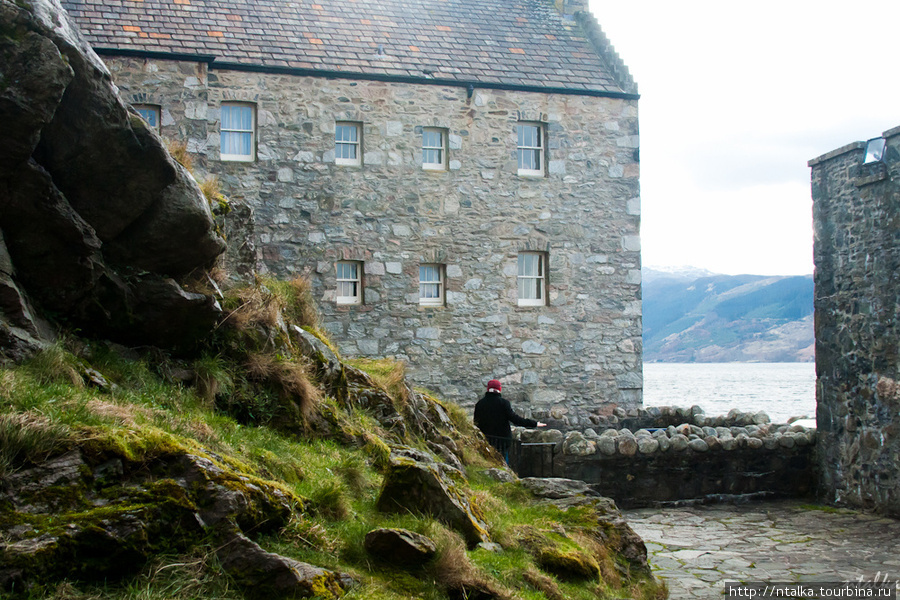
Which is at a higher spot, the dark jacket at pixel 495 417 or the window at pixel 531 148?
the window at pixel 531 148

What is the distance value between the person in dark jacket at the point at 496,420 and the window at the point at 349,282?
642cm

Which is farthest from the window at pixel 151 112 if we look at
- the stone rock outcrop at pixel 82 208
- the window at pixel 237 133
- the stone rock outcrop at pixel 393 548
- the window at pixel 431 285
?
the stone rock outcrop at pixel 393 548

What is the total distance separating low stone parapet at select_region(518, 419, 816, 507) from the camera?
13.0m

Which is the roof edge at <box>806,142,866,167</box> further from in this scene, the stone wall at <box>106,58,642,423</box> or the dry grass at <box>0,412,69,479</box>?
the dry grass at <box>0,412,69,479</box>

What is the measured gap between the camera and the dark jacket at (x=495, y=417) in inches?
468

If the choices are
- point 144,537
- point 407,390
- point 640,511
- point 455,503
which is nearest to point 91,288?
point 144,537

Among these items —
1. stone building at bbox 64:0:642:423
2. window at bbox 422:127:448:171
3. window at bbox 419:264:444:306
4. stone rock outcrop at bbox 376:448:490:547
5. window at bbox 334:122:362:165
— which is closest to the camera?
stone rock outcrop at bbox 376:448:490:547

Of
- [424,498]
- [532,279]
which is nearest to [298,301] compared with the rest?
[424,498]

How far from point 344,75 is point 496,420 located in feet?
30.6

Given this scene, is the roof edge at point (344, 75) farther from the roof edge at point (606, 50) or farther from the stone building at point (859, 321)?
the stone building at point (859, 321)

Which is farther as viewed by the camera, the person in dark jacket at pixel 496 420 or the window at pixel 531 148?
the window at pixel 531 148

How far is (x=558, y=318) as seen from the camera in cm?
1886

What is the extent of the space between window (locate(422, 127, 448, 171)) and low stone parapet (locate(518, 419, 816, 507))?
7.37 metres

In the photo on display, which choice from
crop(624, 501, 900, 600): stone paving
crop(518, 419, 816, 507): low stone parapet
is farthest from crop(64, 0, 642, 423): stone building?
crop(624, 501, 900, 600): stone paving
